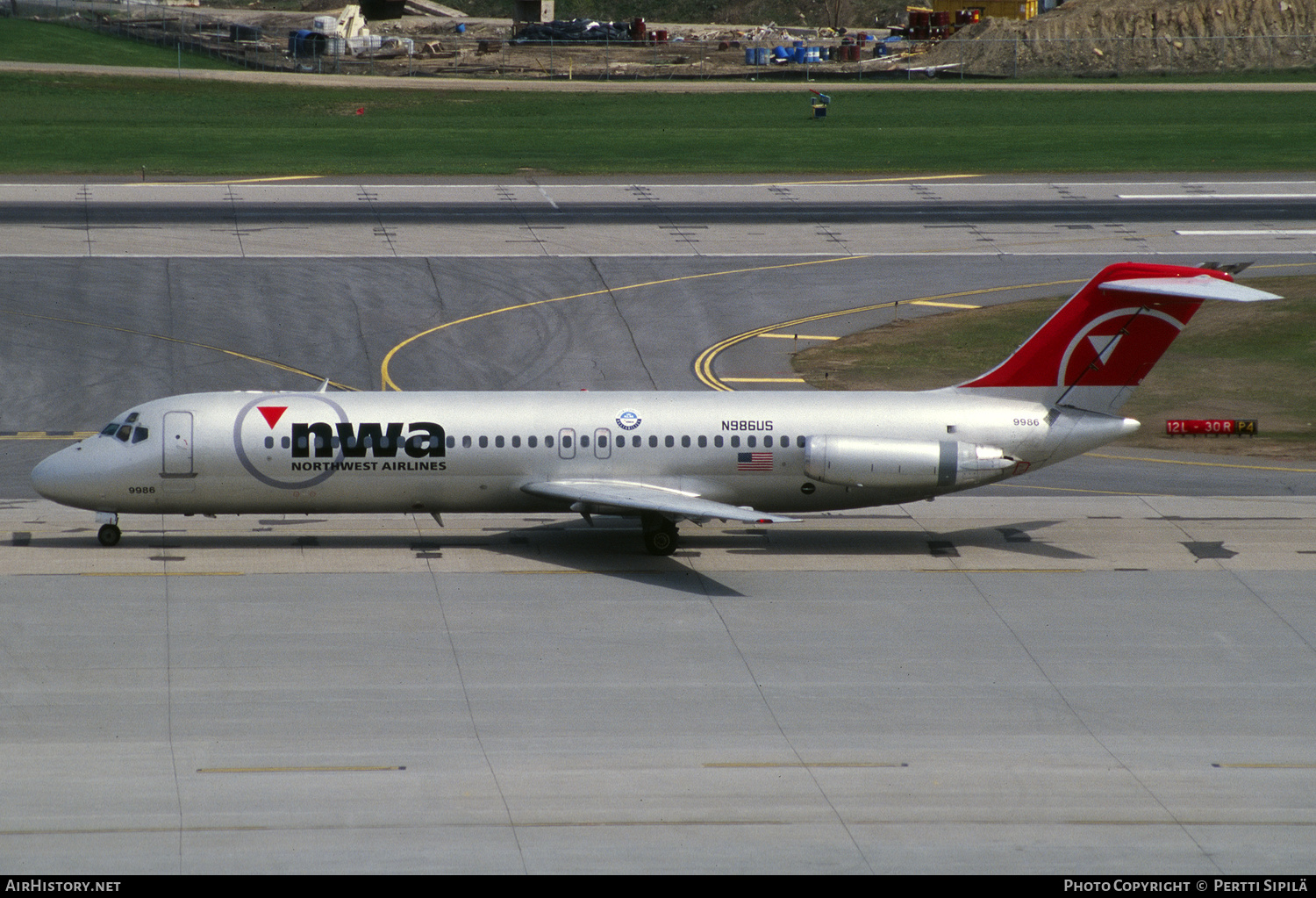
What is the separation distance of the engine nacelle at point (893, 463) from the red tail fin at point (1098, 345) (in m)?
2.17

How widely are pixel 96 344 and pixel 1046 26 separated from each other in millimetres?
87134

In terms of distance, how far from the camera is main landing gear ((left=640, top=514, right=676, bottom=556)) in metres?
33.0

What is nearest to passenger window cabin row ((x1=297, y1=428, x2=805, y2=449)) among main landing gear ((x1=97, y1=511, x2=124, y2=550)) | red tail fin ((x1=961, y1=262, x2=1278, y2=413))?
red tail fin ((x1=961, y1=262, x2=1278, y2=413))

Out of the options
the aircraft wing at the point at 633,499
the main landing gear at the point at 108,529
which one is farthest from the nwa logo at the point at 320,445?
the main landing gear at the point at 108,529

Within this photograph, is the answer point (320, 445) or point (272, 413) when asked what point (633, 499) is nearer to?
point (320, 445)

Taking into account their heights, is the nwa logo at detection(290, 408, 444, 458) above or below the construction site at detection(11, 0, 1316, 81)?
below

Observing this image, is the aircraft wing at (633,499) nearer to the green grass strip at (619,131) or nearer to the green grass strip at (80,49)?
the green grass strip at (619,131)

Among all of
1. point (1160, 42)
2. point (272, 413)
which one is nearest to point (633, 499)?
point (272, 413)

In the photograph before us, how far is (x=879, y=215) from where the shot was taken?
7031 cm

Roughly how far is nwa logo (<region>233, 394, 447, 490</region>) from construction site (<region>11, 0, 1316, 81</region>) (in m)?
84.2

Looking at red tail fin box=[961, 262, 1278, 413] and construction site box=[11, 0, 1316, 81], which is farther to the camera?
construction site box=[11, 0, 1316, 81]

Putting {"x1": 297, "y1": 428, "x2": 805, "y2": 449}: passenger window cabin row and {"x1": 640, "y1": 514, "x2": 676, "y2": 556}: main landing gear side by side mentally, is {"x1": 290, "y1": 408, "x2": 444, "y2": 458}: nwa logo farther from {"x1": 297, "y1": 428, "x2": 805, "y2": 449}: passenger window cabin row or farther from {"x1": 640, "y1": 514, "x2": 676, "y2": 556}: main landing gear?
{"x1": 640, "y1": 514, "x2": 676, "y2": 556}: main landing gear

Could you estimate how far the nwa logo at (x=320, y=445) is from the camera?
3259cm

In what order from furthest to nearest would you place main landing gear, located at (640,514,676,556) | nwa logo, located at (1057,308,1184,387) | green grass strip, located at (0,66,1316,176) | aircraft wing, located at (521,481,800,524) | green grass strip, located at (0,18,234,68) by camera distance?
green grass strip, located at (0,18,234,68) < green grass strip, located at (0,66,1316,176) < nwa logo, located at (1057,308,1184,387) < main landing gear, located at (640,514,676,556) < aircraft wing, located at (521,481,800,524)
